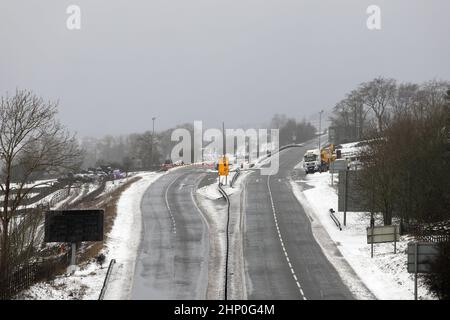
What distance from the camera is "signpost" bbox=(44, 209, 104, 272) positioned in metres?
35.4

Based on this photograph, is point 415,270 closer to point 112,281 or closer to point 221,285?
point 221,285

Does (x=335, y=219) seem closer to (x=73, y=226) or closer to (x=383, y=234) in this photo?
(x=383, y=234)

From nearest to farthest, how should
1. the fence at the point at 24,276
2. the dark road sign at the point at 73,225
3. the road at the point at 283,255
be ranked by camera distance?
the fence at the point at 24,276 < the road at the point at 283,255 < the dark road sign at the point at 73,225

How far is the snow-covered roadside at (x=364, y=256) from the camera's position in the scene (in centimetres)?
3027

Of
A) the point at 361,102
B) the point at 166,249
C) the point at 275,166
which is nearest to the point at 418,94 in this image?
the point at 361,102

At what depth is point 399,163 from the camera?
149 feet

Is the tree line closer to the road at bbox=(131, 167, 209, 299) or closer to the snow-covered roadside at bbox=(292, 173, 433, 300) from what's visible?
the snow-covered roadside at bbox=(292, 173, 433, 300)

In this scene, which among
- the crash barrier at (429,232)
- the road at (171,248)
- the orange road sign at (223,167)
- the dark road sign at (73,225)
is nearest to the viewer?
the road at (171,248)

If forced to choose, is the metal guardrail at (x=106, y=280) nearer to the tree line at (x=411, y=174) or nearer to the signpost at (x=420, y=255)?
the signpost at (x=420, y=255)

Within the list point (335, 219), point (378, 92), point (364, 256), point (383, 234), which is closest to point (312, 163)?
point (335, 219)

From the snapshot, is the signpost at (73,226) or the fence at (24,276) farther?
the signpost at (73,226)

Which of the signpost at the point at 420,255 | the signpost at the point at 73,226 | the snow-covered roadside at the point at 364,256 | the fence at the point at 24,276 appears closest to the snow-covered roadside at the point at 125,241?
the signpost at the point at 73,226

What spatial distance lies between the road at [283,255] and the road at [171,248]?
3.01 m

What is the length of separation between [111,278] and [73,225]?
415cm
